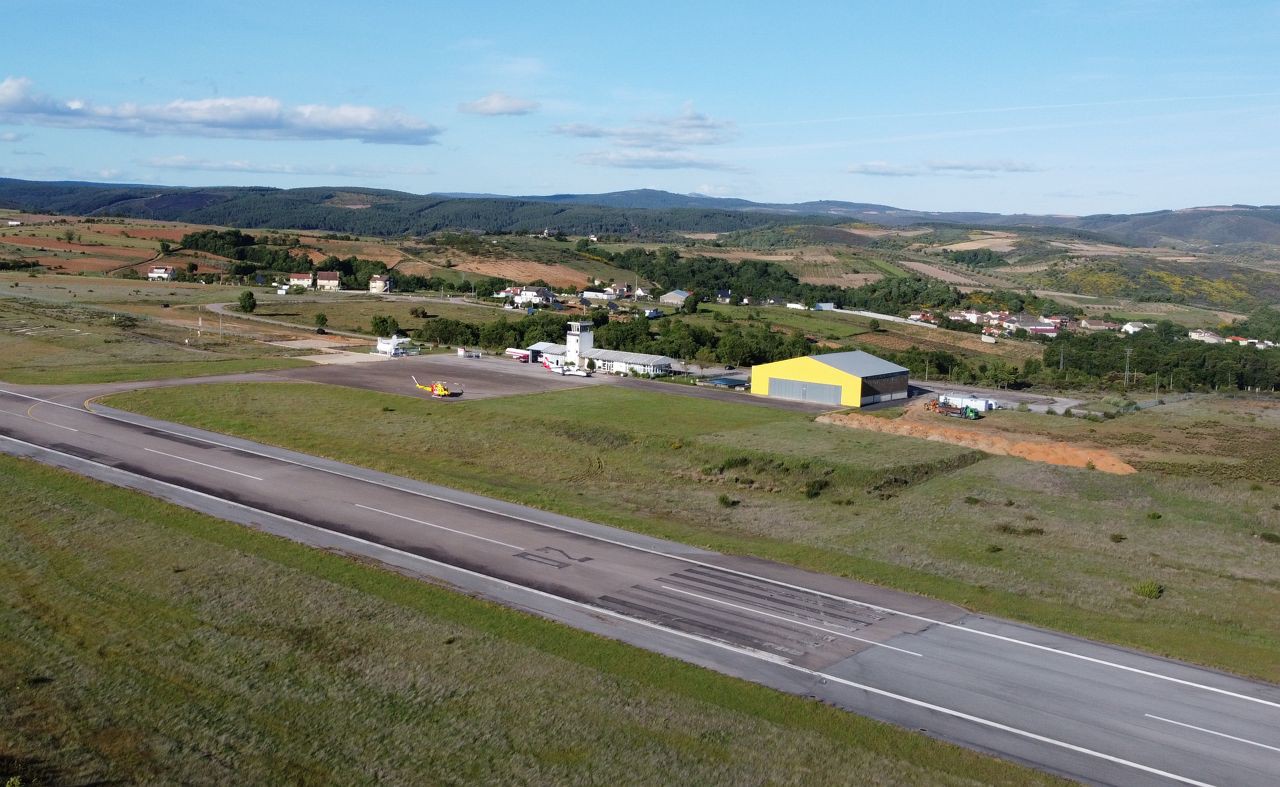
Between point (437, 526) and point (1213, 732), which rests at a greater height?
point (437, 526)

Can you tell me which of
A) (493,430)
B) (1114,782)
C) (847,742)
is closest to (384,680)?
(847,742)

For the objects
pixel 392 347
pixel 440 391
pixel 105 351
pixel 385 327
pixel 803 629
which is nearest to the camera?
pixel 803 629

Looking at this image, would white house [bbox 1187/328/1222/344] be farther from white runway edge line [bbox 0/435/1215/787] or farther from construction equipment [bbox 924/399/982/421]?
white runway edge line [bbox 0/435/1215/787]

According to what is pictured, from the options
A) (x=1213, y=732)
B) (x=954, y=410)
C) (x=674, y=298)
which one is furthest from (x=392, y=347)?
(x=1213, y=732)

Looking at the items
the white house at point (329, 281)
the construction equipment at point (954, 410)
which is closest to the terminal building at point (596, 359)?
the construction equipment at point (954, 410)

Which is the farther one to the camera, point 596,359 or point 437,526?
point 596,359

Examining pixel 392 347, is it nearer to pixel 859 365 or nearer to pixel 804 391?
pixel 804 391

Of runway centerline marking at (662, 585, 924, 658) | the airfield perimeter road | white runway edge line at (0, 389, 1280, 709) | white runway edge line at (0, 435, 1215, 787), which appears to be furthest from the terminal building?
runway centerline marking at (662, 585, 924, 658)
